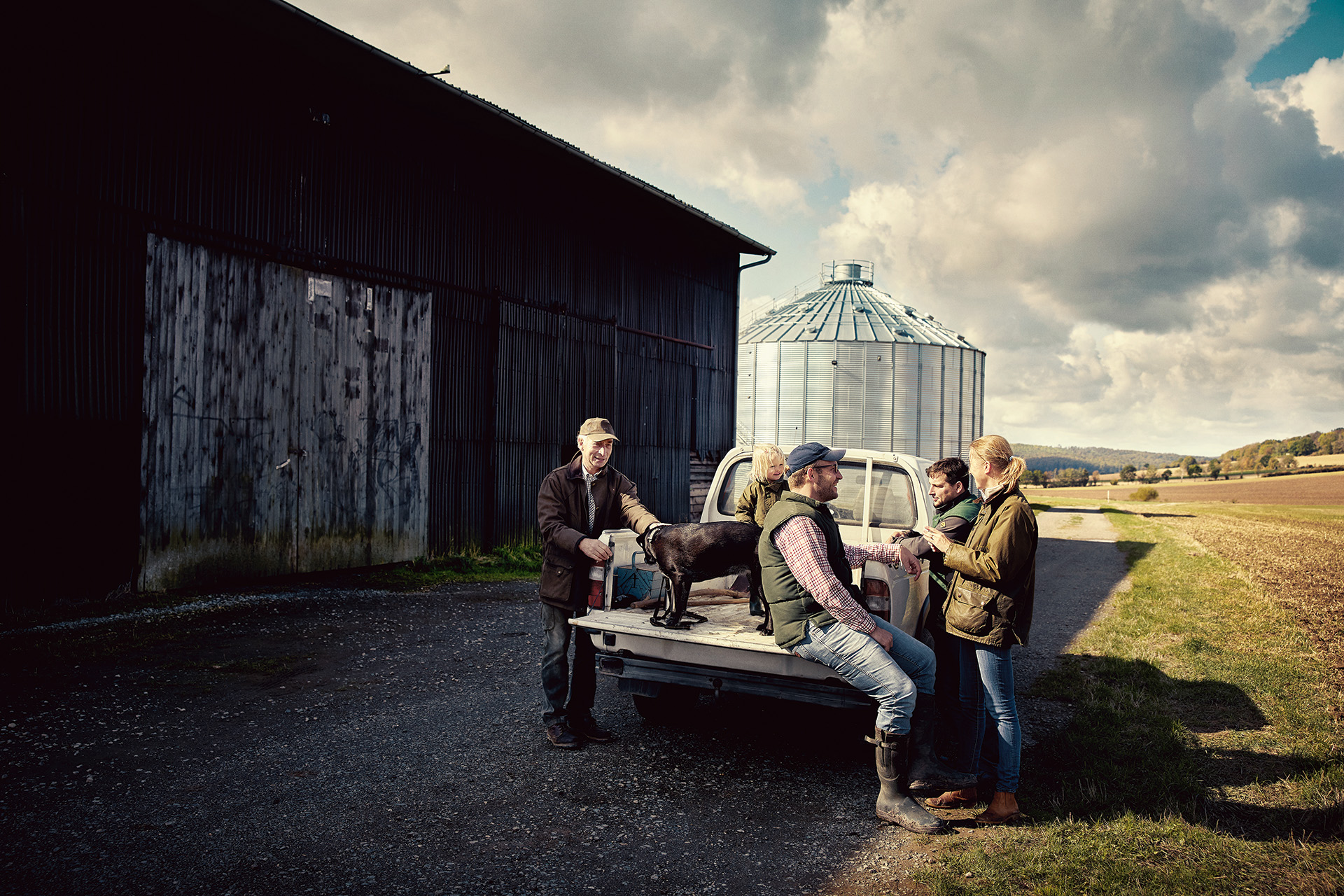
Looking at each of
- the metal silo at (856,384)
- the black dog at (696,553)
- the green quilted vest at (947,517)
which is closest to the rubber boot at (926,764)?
the green quilted vest at (947,517)

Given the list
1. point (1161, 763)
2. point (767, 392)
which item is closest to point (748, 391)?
point (767, 392)

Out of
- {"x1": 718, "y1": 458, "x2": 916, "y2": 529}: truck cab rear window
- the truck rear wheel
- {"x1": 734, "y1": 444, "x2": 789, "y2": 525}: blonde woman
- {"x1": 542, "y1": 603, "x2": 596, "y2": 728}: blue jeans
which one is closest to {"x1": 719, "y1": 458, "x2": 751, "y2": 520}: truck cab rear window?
{"x1": 718, "y1": 458, "x2": 916, "y2": 529}: truck cab rear window

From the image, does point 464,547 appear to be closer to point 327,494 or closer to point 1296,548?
point 327,494

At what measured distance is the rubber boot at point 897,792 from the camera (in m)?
4.00

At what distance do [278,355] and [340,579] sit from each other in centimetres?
322

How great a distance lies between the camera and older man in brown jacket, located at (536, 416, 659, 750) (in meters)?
5.08

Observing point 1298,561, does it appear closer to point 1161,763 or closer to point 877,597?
point 1161,763

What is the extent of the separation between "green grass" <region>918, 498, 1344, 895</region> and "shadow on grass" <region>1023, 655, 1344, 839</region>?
12mm

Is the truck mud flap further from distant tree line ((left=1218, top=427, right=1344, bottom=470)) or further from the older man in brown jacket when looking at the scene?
distant tree line ((left=1218, top=427, right=1344, bottom=470))

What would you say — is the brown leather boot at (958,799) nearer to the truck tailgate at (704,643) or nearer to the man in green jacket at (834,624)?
the man in green jacket at (834,624)

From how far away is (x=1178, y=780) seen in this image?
470 centimetres

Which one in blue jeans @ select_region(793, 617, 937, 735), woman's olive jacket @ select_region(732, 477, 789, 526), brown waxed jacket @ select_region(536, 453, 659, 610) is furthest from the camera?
woman's olive jacket @ select_region(732, 477, 789, 526)

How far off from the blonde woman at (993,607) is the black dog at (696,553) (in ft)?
3.44

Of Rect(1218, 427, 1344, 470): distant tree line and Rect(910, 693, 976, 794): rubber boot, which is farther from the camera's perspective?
Rect(1218, 427, 1344, 470): distant tree line
